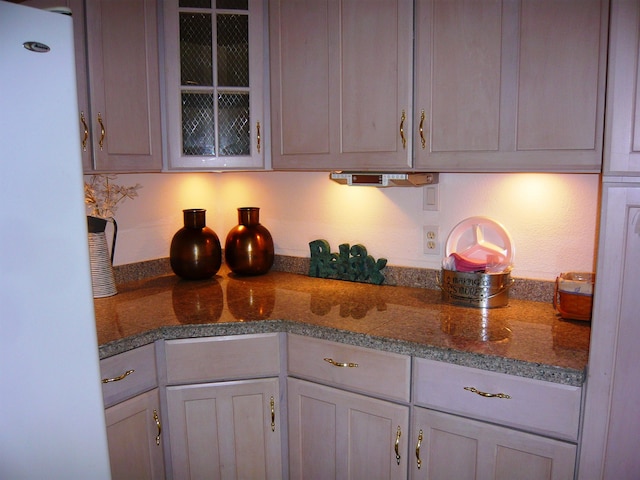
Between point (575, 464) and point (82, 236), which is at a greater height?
point (82, 236)

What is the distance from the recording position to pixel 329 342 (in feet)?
5.98

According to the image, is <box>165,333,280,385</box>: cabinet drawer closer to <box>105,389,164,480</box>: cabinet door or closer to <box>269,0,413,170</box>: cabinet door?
<box>105,389,164,480</box>: cabinet door

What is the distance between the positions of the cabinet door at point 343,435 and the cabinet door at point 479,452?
0.06 m

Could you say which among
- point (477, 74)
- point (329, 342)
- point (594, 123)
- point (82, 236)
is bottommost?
point (329, 342)

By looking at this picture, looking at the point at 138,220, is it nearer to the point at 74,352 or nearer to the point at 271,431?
the point at 271,431

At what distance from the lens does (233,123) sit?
7.23 feet

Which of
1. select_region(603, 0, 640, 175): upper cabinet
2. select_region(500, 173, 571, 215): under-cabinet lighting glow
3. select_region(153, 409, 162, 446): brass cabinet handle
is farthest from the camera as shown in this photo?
select_region(500, 173, 571, 215): under-cabinet lighting glow

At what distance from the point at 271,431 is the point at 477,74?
1.35 meters

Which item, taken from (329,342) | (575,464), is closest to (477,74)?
(329,342)

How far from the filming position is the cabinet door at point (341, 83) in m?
1.88

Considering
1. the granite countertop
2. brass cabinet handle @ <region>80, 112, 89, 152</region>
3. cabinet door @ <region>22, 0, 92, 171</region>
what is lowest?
the granite countertop

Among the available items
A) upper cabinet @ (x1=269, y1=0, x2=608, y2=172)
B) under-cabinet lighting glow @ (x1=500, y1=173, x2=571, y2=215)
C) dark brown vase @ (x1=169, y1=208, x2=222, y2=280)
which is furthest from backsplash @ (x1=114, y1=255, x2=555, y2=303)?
upper cabinet @ (x1=269, y1=0, x2=608, y2=172)

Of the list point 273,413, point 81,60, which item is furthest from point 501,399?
point 81,60

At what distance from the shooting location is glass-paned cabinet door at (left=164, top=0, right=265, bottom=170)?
2.12 metres
